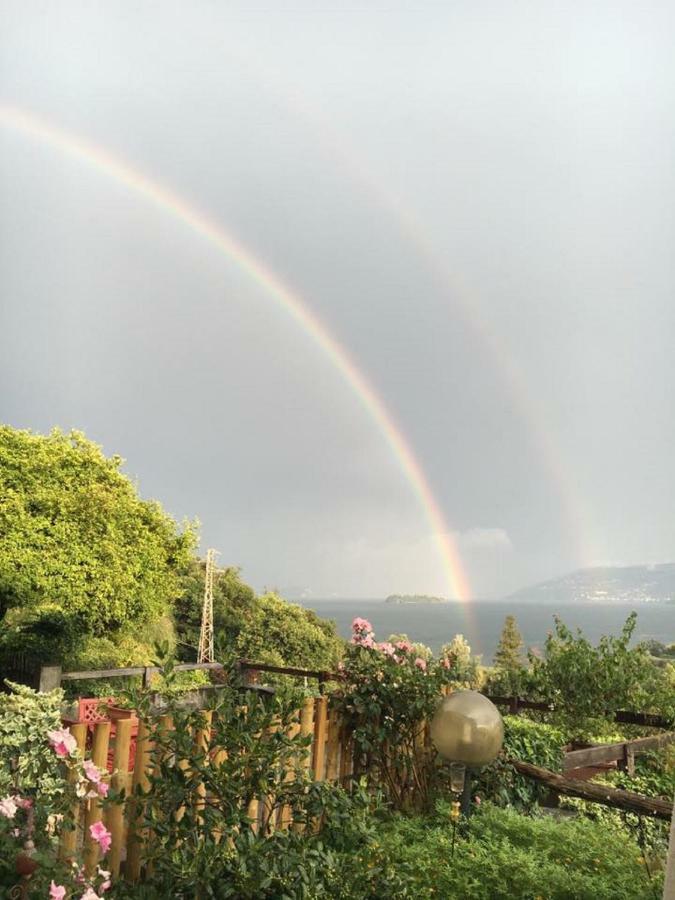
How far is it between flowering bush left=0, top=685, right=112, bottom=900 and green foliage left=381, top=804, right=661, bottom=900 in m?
1.17

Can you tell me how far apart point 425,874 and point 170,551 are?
11.9m

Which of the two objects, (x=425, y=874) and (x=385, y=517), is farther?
(x=385, y=517)

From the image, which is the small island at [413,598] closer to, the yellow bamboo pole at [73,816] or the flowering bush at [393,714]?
the flowering bush at [393,714]

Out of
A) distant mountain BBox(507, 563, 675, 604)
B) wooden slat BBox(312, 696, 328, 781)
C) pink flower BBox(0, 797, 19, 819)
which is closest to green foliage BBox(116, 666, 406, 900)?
pink flower BBox(0, 797, 19, 819)

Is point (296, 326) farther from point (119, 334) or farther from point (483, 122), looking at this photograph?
point (119, 334)

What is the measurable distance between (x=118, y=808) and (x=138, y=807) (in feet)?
0.67

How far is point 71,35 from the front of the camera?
1490 cm

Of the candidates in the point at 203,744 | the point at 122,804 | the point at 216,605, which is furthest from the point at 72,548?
the point at 216,605

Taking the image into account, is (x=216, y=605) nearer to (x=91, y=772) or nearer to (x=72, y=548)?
(x=72, y=548)

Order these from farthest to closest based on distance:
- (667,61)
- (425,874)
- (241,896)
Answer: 1. (667,61)
2. (425,874)
3. (241,896)

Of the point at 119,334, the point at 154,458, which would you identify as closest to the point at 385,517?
the point at 154,458

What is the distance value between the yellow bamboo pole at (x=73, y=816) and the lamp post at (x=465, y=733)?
55.9 inches

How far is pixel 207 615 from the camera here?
2266 cm

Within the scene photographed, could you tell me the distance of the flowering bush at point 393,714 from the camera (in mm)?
3635
